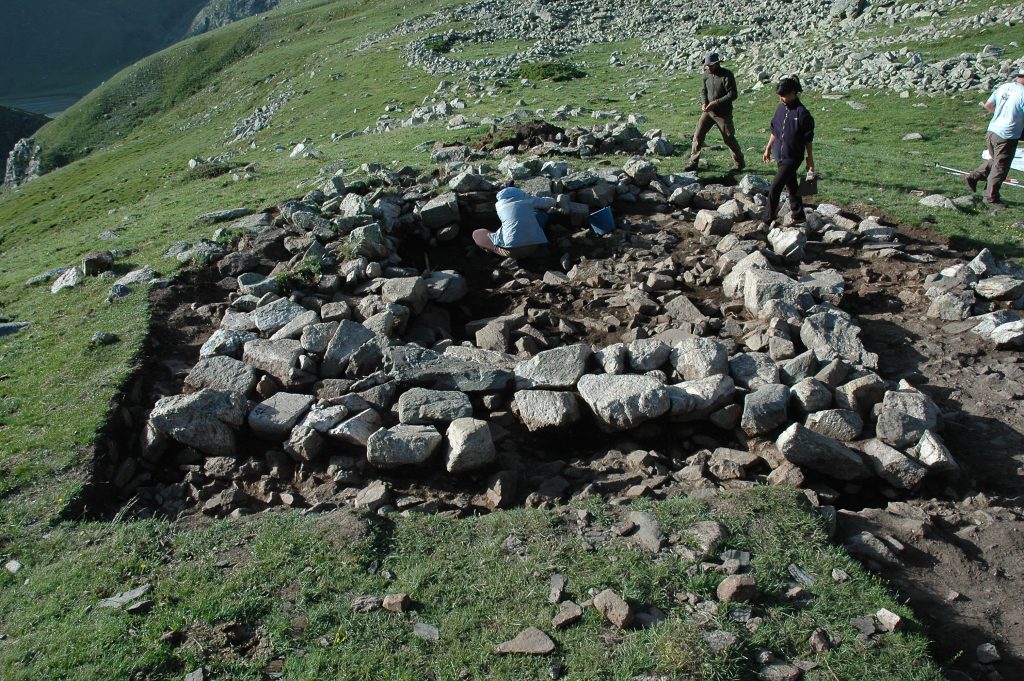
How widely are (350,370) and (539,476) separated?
9.14 feet

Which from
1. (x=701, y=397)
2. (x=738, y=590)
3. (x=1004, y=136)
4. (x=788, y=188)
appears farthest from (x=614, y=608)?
(x=1004, y=136)

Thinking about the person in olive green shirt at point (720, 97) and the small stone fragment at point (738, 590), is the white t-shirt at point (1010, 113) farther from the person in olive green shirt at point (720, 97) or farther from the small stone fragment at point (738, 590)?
the small stone fragment at point (738, 590)

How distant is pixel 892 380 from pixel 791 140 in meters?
4.50

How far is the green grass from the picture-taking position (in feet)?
14.7

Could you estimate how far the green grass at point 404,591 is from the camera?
14.7ft

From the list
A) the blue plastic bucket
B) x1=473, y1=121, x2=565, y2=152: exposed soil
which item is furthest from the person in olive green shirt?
x1=473, y1=121, x2=565, y2=152: exposed soil

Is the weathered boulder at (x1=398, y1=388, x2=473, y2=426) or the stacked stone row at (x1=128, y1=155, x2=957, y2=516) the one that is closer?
the stacked stone row at (x1=128, y1=155, x2=957, y2=516)

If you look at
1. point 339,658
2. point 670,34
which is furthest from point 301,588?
point 670,34

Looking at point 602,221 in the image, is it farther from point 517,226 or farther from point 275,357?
point 275,357

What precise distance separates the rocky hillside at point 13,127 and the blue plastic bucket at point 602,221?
97152 millimetres

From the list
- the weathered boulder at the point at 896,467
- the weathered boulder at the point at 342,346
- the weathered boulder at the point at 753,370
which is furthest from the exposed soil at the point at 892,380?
the weathered boulder at the point at 342,346

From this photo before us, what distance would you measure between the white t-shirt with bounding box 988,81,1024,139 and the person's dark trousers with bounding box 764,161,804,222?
4140 millimetres

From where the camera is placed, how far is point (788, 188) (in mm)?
11344

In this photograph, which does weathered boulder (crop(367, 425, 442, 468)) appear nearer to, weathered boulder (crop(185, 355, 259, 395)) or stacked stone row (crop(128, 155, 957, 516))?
stacked stone row (crop(128, 155, 957, 516))
